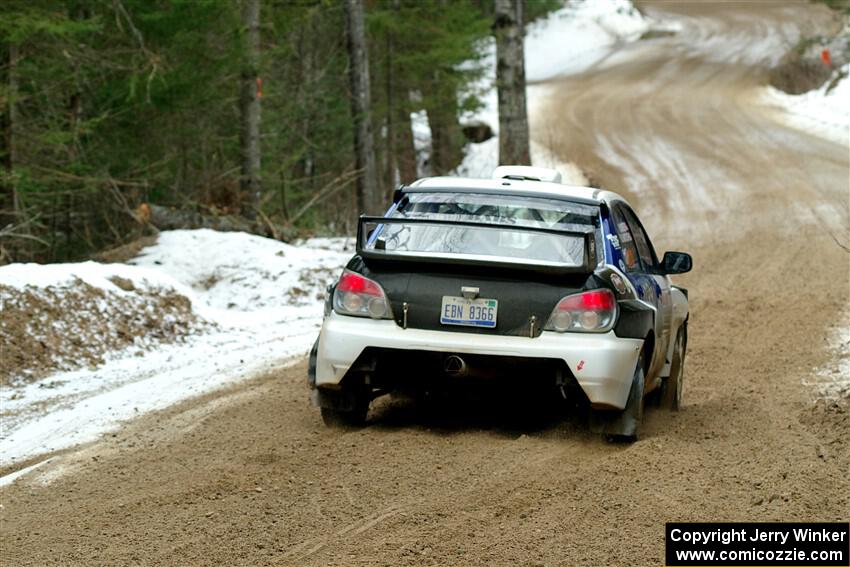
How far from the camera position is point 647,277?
27.5 feet

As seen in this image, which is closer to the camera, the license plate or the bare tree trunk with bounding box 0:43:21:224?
the license plate

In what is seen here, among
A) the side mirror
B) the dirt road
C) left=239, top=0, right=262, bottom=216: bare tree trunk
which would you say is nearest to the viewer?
the dirt road

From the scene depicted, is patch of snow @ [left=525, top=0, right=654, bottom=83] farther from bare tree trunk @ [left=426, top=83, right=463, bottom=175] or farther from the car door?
the car door

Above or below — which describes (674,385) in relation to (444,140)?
above

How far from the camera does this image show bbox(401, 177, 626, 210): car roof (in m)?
8.13

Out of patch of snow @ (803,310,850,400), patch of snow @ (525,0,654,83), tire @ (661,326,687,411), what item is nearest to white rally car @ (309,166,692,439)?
tire @ (661,326,687,411)

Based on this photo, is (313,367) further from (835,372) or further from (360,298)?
(835,372)

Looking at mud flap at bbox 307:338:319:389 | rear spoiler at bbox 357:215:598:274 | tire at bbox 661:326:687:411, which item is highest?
rear spoiler at bbox 357:215:598:274

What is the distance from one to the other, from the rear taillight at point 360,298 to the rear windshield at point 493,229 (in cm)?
25

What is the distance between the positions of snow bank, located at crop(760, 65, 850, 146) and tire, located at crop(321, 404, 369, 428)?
24052 millimetres

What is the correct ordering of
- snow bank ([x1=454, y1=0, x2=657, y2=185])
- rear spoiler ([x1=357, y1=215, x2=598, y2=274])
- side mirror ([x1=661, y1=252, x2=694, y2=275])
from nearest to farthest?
1. rear spoiler ([x1=357, y1=215, x2=598, y2=274])
2. side mirror ([x1=661, y1=252, x2=694, y2=275])
3. snow bank ([x1=454, y1=0, x2=657, y2=185])

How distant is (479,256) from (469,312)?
0.35 m

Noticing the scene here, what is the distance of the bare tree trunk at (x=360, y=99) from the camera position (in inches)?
890

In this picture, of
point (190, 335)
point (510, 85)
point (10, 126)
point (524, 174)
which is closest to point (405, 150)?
point (510, 85)
